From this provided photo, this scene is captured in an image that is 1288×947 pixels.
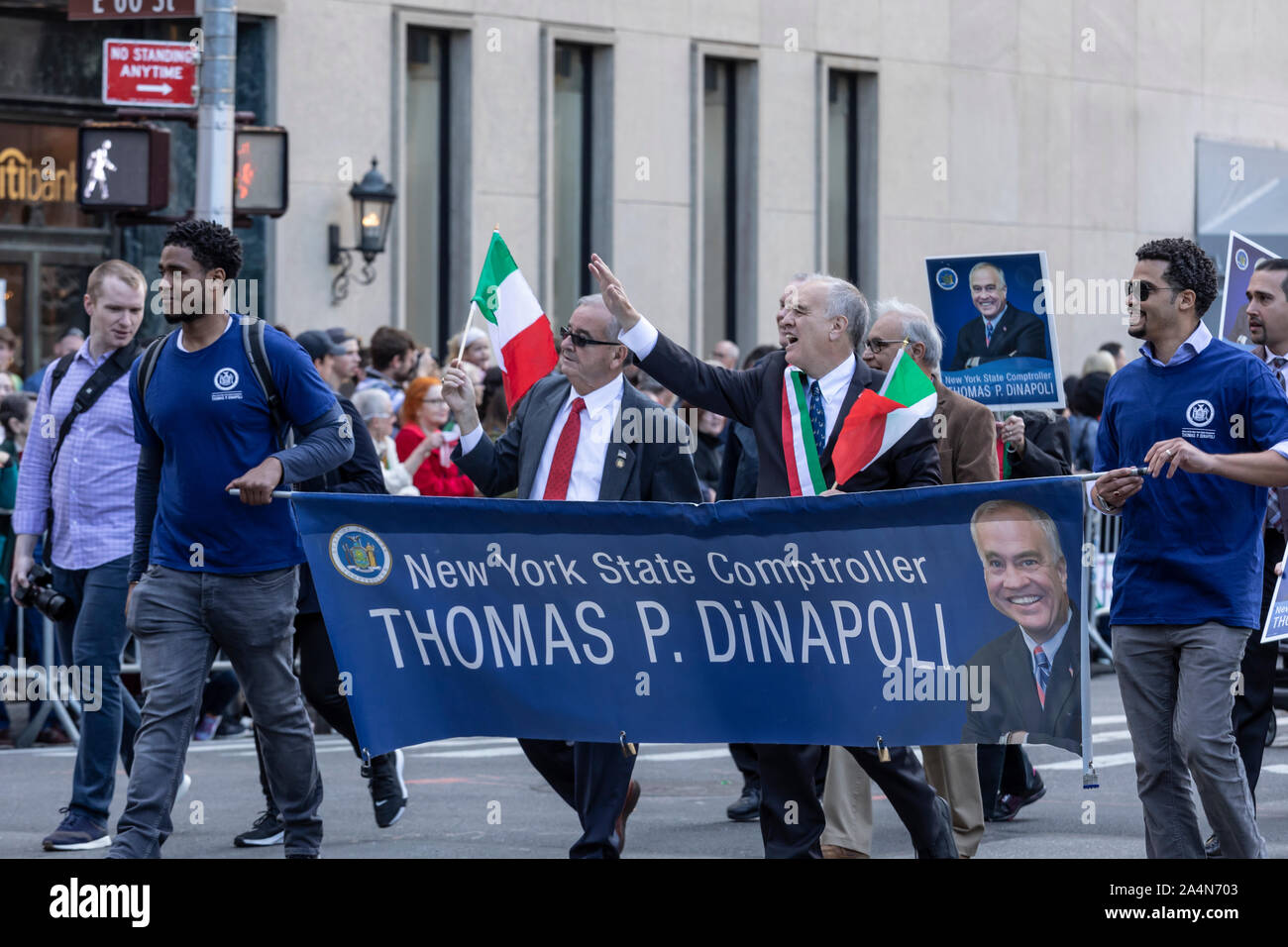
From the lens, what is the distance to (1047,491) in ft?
21.5

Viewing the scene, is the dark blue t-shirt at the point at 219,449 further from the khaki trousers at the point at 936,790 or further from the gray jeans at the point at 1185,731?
the gray jeans at the point at 1185,731

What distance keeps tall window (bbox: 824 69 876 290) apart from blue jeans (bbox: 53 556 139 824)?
17465 millimetres

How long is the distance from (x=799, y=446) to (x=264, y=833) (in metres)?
3.05

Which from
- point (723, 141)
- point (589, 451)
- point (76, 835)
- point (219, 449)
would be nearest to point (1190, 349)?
point (589, 451)

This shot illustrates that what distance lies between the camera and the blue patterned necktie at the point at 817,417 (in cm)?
714

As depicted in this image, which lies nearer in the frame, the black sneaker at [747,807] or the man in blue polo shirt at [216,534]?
the man in blue polo shirt at [216,534]

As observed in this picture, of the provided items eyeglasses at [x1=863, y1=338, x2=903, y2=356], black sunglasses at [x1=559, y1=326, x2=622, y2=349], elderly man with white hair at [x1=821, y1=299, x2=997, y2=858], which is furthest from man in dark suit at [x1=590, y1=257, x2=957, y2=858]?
eyeglasses at [x1=863, y1=338, x2=903, y2=356]

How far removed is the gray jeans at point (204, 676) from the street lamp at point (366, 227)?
1339 cm

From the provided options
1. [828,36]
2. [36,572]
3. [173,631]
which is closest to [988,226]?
[828,36]

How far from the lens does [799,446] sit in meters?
7.14

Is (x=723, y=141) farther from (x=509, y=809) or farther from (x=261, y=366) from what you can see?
(x=261, y=366)

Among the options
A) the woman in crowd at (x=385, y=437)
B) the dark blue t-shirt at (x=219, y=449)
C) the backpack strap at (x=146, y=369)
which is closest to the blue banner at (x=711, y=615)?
the dark blue t-shirt at (x=219, y=449)

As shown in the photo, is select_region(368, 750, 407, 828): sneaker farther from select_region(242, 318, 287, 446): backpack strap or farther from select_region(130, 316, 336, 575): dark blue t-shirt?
select_region(242, 318, 287, 446): backpack strap
